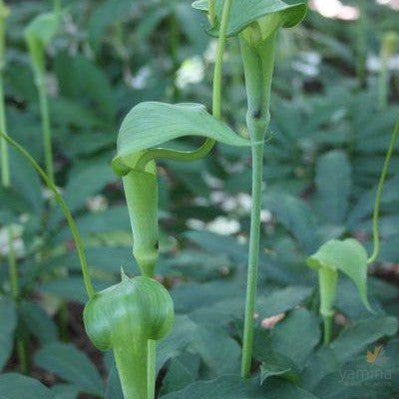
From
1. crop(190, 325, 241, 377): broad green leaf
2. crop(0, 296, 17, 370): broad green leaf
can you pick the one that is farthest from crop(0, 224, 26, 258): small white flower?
Answer: crop(190, 325, 241, 377): broad green leaf

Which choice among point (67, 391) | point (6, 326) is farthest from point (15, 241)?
point (67, 391)

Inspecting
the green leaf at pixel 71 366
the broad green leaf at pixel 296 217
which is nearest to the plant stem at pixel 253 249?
the green leaf at pixel 71 366

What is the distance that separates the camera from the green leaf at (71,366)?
869mm

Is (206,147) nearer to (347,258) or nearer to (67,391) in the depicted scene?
(347,258)

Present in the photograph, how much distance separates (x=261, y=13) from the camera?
0.52 meters

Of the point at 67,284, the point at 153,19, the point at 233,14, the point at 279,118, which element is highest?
the point at 233,14

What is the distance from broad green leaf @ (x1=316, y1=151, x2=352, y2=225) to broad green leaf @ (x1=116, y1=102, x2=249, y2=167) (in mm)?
705

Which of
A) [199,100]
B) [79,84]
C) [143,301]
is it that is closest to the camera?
[143,301]

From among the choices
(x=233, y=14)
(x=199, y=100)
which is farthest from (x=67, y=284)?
(x=199, y=100)

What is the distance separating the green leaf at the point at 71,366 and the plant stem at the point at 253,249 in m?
0.27

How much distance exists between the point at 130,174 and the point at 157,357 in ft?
0.71

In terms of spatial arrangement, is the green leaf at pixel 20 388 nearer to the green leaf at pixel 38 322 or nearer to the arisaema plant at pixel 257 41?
the arisaema plant at pixel 257 41

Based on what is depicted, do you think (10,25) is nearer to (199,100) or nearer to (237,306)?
(199,100)

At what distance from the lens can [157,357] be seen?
0.68m
